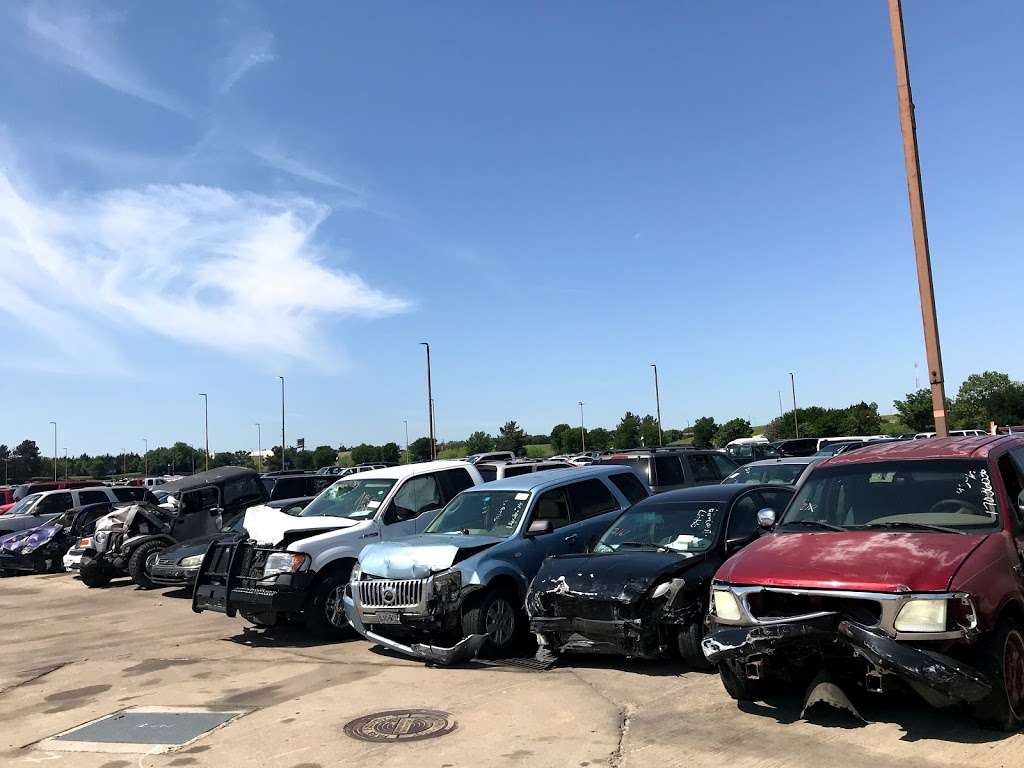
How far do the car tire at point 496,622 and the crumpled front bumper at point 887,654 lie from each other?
340 centimetres

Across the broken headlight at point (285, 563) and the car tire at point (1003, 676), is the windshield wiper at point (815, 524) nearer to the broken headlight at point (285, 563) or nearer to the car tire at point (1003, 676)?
the car tire at point (1003, 676)

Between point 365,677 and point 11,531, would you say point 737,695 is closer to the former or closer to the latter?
point 365,677

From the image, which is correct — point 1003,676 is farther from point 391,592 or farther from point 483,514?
point 483,514

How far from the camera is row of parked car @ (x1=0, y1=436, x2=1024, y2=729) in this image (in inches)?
198

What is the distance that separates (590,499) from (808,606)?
508cm

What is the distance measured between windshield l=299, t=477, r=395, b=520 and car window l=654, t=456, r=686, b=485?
20.0 feet

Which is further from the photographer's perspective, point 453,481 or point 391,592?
point 453,481

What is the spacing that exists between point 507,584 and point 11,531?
18854 millimetres

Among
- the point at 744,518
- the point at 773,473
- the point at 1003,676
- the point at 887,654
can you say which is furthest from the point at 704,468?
the point at 887,654

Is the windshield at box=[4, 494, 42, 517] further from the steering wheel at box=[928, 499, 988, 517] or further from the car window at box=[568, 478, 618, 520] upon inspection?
the steering wheel at box=[928, 499, 988, 517]

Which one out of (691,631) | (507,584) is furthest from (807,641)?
(507,584)

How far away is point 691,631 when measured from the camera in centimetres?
711

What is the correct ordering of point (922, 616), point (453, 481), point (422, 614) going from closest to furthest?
point (922, 616), point (422, 614), point (453, 481)

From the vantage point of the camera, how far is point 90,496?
23.4 meters
